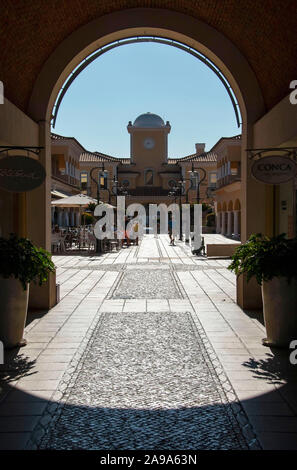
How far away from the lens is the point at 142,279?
497 inches

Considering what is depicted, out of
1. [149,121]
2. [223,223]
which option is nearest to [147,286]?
[223,223]

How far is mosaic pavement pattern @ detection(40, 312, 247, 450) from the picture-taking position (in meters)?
3.50

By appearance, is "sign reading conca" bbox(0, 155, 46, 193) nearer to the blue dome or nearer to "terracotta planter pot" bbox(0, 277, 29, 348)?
"terracotta planter pot" bbox(0, 277, 29, 348)

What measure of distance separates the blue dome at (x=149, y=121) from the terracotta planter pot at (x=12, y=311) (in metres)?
56.4

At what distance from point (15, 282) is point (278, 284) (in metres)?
3.17

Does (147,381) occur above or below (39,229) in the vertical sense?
below

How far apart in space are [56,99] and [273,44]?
4.06 metres

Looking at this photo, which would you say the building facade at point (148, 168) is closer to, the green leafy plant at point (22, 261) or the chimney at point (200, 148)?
the chimney at point (200, 148)

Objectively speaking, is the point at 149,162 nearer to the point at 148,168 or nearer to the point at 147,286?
the point at 148,168

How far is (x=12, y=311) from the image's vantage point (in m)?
5.85

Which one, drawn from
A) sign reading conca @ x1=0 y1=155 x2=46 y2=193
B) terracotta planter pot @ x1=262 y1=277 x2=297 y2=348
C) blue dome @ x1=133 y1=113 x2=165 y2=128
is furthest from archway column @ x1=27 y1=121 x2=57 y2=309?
blue dome @ x1=133 y1=113 x2=165 y2=128

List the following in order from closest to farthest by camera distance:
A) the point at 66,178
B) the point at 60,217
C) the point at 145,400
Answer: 1. the point at 145,400
2. the point at 60,217
3. the point at 66,178

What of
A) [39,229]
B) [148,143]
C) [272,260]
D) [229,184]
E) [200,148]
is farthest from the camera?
[200,148]
